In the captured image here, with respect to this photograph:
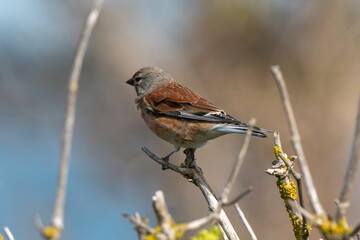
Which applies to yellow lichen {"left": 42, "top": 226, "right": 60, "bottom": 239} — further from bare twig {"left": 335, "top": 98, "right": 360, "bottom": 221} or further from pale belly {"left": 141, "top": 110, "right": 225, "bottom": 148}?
pale belly {"left": 141, "top": 110, "right": 225, "bottom": 148}

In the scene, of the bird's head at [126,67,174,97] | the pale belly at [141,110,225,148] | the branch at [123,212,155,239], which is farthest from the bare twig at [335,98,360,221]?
the bird's head at [126,67,174,97]

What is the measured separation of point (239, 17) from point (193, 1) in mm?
1005

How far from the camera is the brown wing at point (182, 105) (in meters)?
4.21

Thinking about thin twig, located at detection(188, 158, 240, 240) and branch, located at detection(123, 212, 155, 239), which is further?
thin twig, located at detection(188, 158, 240, 240)

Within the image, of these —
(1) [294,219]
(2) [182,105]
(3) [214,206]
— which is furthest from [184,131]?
(1) [294,219]

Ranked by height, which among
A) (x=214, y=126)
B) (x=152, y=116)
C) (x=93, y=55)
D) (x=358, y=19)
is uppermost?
(x=93, y=55)

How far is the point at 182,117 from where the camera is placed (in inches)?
173

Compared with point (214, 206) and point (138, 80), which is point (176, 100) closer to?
point (138, 80)

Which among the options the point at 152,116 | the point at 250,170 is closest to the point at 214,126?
the point at 152,116

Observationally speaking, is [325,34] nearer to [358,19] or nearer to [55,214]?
[358,19]

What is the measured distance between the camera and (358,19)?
28.8ft

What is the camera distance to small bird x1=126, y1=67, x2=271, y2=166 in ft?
13.6

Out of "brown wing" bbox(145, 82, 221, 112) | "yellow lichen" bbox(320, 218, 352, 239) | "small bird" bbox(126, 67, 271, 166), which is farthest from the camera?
"brown wing" bbox(145, 82, 221, 112)

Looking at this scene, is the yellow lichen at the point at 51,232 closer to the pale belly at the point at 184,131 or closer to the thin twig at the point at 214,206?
the thin twig at the point at 214,206
